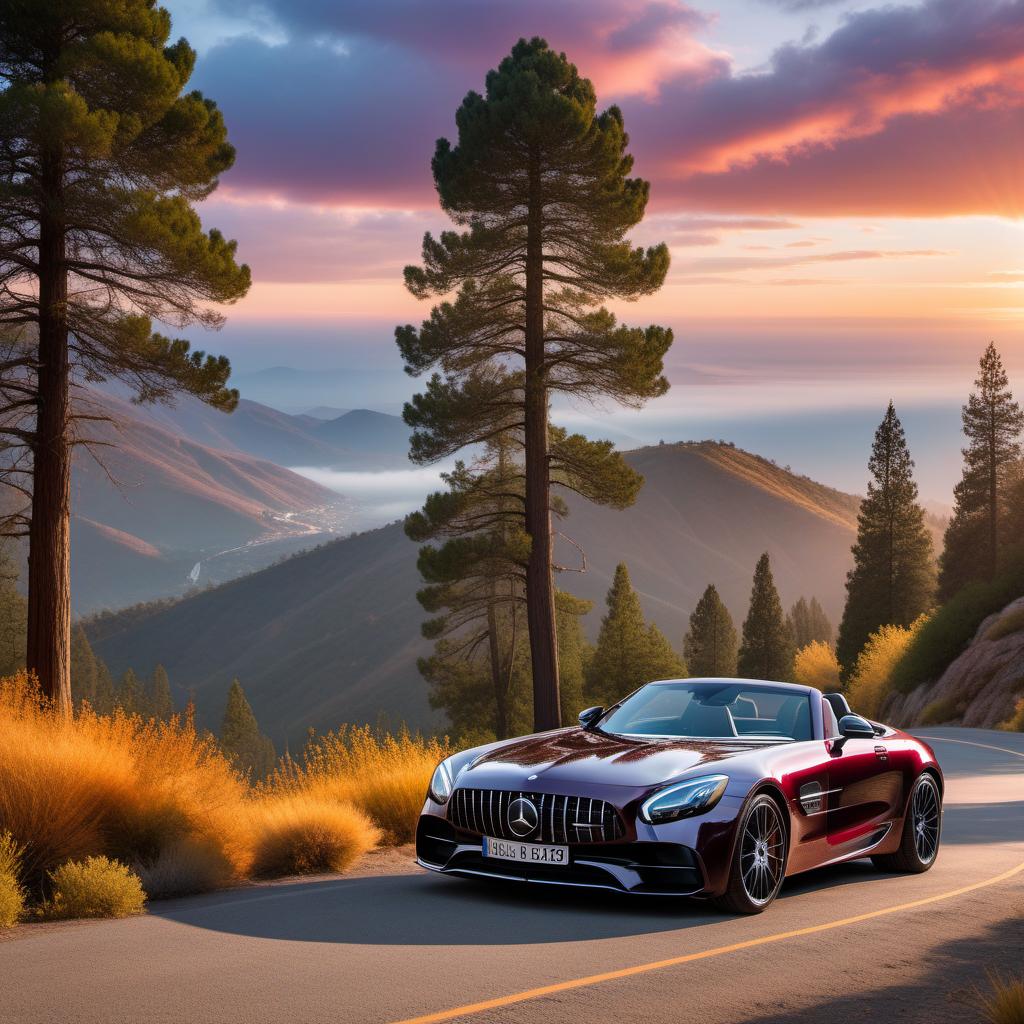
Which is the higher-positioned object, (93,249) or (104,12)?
(104,12)

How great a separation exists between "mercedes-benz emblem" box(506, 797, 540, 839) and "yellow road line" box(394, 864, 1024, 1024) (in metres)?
1.51

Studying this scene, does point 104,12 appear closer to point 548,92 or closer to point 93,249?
point 93,249

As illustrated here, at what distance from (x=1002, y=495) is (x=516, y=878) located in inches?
3274

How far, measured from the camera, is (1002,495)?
3374 inches

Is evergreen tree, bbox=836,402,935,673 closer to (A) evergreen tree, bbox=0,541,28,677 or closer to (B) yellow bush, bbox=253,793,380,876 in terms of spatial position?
(A) evergreen tree, bbox=0,541,28,677

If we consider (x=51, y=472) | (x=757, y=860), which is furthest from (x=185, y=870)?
(x=51, y=472)

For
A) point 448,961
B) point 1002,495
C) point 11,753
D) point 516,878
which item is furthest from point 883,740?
point 1002,495

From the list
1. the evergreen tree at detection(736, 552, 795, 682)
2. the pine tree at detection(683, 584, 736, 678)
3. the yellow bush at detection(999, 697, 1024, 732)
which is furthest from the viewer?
the pine tree at detection(683, 584, 736, 678)

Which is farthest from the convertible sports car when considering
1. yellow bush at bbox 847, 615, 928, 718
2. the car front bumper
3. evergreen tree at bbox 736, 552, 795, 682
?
evergreen tree at bbox 736, 552, 795, 682

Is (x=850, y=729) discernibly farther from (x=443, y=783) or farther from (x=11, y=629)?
(x=11, y=629)

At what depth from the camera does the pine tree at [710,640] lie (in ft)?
356

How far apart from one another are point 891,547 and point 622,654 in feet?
62.2

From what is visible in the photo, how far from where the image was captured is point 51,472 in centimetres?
1975

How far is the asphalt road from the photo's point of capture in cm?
611
